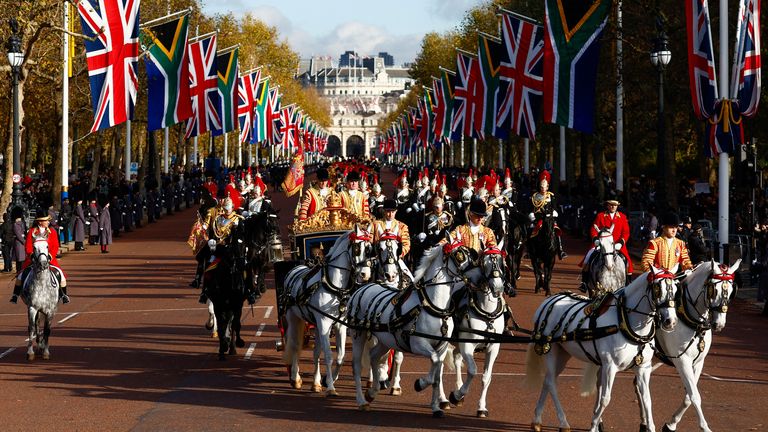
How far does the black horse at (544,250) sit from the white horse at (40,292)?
10705 millimetres

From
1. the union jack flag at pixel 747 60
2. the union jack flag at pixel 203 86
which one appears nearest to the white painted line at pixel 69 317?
the union jack flag at pixel 747 60

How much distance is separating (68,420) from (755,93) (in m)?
16.5

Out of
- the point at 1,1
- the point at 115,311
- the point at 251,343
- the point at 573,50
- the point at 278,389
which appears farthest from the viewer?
the point at 1,1

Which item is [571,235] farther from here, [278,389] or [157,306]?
[278,389]

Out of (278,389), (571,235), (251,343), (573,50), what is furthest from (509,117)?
(278,389)

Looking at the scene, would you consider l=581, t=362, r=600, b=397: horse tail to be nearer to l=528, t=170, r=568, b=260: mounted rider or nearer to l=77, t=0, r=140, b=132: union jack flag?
l=528, t=170, r=568, b=260: mounted rider

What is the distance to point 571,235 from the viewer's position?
45312 mm

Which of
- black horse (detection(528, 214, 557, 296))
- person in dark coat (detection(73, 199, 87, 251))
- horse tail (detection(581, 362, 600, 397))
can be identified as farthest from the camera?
person in dark coat (detection(73, 199, 87, 251))

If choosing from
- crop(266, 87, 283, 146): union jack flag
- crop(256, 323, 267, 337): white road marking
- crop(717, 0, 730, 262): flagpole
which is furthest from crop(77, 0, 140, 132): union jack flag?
crop(266, 87, 283, 146): union jack flag

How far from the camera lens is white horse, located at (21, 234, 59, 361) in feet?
58.2

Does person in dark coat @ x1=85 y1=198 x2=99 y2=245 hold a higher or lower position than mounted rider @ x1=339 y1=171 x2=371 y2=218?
lower

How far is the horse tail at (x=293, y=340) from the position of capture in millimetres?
15469

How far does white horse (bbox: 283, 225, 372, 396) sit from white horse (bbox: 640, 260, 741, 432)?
12.7 feet

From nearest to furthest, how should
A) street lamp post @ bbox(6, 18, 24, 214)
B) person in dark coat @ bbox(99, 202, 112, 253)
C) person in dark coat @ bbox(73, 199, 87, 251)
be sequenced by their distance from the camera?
street lamp post @ bbox(6, 18, 24, 214) → person in dark coat @ bbox(73, 199, 87, 251) → person in dark coat @ bbox(99, 202, 112, 253)
